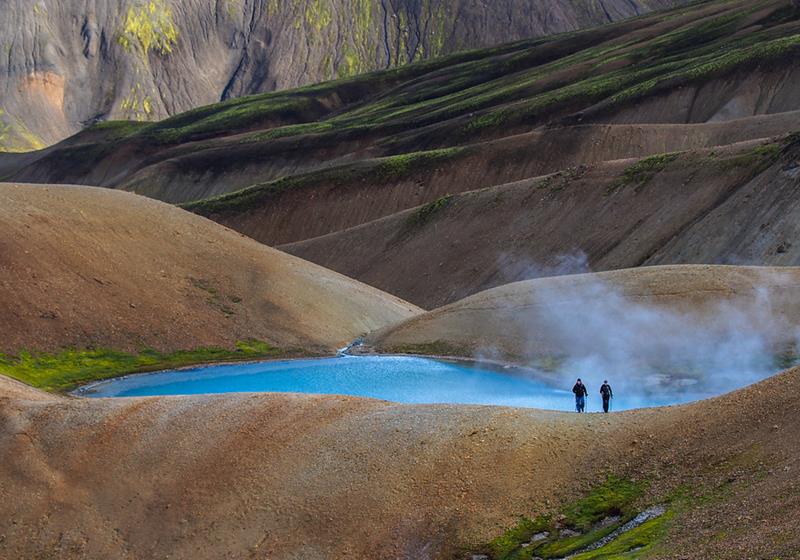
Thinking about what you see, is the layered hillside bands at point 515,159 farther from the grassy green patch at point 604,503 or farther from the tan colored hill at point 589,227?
the grassy green patch at point 604,503

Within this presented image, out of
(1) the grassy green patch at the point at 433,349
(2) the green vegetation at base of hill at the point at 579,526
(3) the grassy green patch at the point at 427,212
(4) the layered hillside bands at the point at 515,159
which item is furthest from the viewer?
(3) the grassy green patch at the point at 427,212

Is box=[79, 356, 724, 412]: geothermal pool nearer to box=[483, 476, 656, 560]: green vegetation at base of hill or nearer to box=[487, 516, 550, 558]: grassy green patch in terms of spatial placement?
box=[483, 476, 656, 560]: green vegetation at base of hill

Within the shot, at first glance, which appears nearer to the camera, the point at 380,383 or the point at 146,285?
the point at 380,383

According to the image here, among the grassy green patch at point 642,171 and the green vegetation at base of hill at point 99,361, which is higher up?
the grassy green patch at point 642,171

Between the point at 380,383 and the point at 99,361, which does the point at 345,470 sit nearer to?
the point at 380,383

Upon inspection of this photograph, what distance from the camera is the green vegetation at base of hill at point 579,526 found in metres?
26.7

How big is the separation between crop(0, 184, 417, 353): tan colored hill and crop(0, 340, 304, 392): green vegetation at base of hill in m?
0.67

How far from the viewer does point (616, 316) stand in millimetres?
55500

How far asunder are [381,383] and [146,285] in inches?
637

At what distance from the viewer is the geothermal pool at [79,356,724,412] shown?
157 ft

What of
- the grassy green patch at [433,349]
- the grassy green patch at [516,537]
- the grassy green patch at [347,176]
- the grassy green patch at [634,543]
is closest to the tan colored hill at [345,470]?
the grassy green patch at [516,537]

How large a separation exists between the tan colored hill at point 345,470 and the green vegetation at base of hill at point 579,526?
34cm

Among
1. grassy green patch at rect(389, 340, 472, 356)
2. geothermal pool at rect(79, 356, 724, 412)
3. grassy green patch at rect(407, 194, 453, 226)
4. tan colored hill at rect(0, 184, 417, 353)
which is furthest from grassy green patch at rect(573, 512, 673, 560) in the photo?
grassy green patch at rect(407, 194, 453, 226)

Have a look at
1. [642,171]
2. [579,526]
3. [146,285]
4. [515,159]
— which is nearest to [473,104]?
[515,159]
